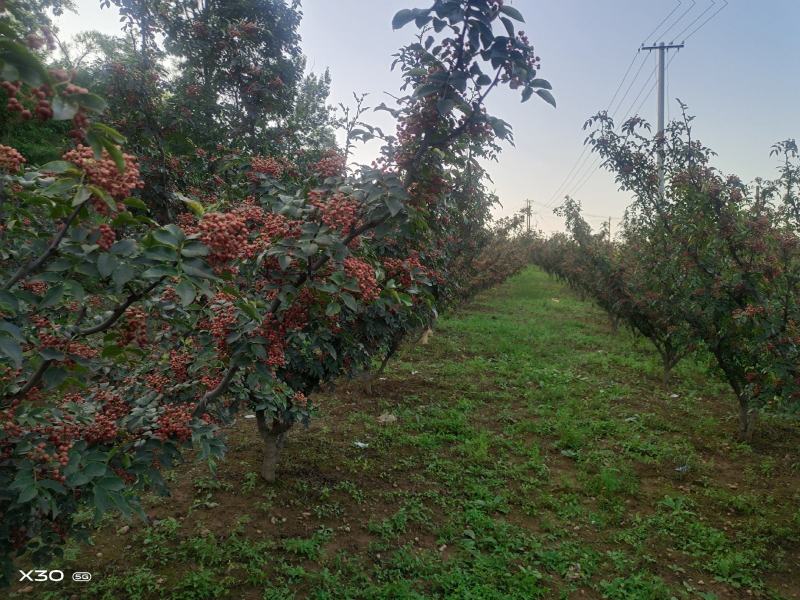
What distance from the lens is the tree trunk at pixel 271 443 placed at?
180 inches

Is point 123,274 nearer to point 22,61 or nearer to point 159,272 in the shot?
point 159,272

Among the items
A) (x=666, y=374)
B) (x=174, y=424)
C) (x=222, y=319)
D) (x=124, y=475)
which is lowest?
(x=666, y=374)

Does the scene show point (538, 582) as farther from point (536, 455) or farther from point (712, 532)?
point (536, 455)

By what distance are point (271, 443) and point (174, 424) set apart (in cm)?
292

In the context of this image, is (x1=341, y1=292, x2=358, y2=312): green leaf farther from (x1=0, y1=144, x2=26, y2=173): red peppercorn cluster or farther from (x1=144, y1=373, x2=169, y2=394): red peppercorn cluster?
(x1=0, y1=144, x2=26, y2=173): red peppercorn cluster

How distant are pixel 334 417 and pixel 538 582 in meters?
3.52

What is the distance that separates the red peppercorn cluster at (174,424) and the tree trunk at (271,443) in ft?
8.72

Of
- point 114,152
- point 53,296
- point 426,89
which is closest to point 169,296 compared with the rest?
point 53,296

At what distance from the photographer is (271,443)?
4.65 metres

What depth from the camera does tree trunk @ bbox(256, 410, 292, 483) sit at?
458 cm

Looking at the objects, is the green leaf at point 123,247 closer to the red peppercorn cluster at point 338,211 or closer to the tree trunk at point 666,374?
the red peppercorn cluster at point 338,211

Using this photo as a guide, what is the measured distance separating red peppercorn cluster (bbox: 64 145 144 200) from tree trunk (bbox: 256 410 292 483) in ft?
11.2

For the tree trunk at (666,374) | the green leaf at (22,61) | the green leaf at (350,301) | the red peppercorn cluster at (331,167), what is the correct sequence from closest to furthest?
the green leaf at (22,61) → the green leaf at (350,301) → the red peppercorn cluster at (331,167) → the tree trunk at (666,374)

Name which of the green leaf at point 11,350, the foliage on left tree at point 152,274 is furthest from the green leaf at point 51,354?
the green leaf at point 11,350
